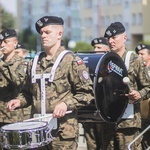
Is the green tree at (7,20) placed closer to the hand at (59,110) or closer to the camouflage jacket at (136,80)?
the camouflage jacket at (136,80)

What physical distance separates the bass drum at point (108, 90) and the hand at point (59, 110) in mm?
1207

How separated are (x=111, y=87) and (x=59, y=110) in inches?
61.9

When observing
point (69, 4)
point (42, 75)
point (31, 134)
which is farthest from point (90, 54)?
point (69, 4)

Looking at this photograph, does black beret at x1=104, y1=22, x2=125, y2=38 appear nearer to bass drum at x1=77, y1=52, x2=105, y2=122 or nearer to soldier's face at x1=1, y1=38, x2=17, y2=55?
bass drum at x1=77, y1=52, x2=105, y2=122

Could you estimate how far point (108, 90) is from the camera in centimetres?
694

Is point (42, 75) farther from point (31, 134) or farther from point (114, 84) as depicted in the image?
point (114, 84)

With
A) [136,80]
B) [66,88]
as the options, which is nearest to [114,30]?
[136,80]

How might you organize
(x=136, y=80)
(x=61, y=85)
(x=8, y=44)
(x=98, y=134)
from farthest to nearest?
(x=98, y=134)
(x=8, y=44)
(x=136, y=80)
(x=61, y=85)

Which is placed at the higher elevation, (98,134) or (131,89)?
(131,89)

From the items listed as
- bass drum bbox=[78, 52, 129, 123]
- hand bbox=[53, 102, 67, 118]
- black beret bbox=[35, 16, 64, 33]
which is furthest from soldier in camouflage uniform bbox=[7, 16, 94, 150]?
bass drum bbox=[78, 52, 129, 123]

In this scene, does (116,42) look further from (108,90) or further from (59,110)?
(59,110)

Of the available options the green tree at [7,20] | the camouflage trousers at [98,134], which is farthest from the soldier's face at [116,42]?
the green tree at [7,20]

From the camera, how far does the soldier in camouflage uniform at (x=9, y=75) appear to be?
763 centimetres

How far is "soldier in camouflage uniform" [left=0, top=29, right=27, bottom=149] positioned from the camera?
25.0 feet
